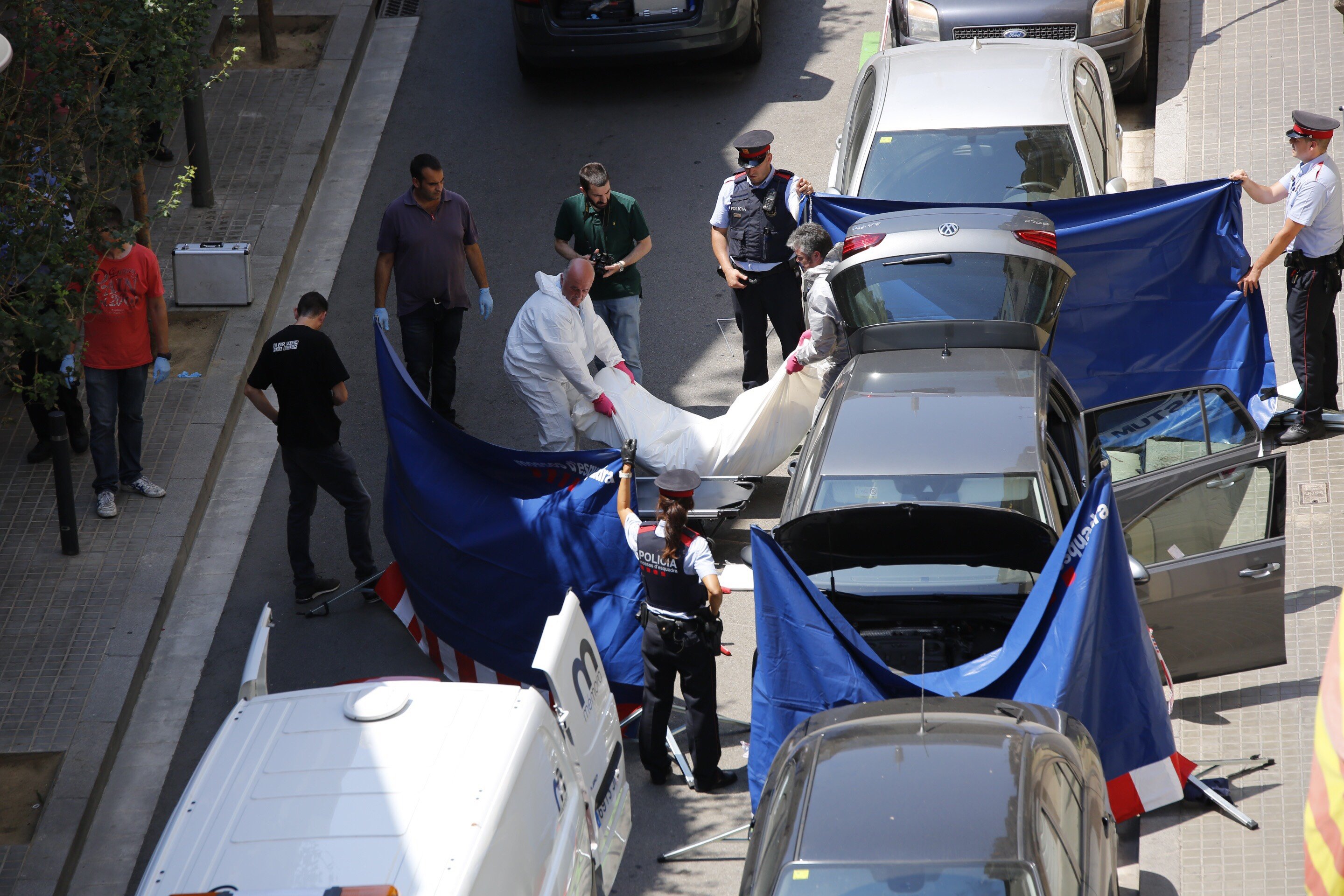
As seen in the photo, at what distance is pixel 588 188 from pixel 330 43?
5.91m

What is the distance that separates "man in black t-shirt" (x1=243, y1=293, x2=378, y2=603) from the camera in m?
8.69

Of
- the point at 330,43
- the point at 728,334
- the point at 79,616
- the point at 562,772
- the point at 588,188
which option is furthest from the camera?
the point at 330,43

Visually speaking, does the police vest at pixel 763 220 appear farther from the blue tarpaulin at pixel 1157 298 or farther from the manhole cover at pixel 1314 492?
the manhole cover at pixel 1314 492

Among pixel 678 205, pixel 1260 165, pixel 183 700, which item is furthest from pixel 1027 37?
pixel 183 700

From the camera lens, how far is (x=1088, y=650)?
19.5 ft

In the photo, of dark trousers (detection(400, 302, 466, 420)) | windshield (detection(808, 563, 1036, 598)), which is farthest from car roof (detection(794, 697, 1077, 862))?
dark trousers (detection(400, 302, 466, 420))

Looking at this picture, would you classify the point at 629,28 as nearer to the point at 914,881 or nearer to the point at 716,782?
the point at 716,782

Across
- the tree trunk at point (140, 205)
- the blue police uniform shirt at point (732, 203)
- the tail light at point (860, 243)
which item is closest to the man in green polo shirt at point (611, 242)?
the blue police uniform shirt at point (732, 203)

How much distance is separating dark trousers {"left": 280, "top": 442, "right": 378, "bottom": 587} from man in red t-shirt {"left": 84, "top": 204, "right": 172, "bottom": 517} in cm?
138

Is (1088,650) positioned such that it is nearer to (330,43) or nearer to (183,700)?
(183,700)

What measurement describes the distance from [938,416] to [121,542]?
5.54 metres

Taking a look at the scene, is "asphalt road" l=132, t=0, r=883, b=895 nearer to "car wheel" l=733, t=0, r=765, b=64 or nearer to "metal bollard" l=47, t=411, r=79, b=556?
"car wheel" l=733, t=0, r=765, b=64

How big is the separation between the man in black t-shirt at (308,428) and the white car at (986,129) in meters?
4.09

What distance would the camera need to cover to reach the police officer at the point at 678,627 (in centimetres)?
696
